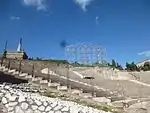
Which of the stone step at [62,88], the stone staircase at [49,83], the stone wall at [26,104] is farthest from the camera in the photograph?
the stone step at [62,88]

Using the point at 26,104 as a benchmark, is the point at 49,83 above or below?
above

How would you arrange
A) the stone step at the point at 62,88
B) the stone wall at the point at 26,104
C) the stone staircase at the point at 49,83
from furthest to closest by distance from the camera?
the stone step at the point at 62,88
the stone staircase at the point at 49,83
the stone wall at the point at 26,104

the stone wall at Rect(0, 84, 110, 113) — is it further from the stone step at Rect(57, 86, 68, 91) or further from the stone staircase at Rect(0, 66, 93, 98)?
the stone step at Rect(57, 86, 68, 91)

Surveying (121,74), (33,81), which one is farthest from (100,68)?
(33,81)

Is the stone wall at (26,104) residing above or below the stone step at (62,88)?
below

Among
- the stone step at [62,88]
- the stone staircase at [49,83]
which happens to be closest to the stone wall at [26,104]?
the stone staircase at [49,83]

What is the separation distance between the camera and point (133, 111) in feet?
53.9

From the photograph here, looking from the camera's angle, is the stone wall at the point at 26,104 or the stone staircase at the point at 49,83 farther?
the stone staircase at the point at 49,83

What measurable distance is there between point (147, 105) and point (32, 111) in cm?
1071

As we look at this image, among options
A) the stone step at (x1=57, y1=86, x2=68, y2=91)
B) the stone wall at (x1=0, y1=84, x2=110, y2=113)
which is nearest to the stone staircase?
the stone step at (x1=57, y1=86, x2=68, y2=91)

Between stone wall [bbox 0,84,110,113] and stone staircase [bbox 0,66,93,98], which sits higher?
stone staircase [bbox 0,66,93,98]

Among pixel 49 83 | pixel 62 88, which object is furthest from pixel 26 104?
pixel 49 83

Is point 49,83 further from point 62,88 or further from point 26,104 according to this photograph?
point 26,104

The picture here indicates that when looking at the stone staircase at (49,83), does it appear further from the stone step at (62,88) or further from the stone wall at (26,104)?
the stone wall at (26,104)
